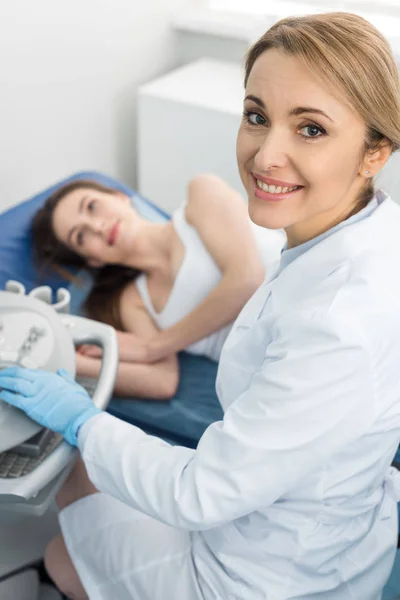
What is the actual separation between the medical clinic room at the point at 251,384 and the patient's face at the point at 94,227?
14 centimetres

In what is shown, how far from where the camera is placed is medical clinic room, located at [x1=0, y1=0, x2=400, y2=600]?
0.90 m

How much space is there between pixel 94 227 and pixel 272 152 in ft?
3.49

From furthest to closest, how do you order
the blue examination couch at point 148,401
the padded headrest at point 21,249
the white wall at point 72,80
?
the white wall at point 72,80 → the padded headrest at point 21,249 → the blue examination couch at point 148,401

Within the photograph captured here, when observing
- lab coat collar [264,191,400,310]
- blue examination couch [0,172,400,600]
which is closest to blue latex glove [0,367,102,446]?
lab coat collar [264,191,400,310]

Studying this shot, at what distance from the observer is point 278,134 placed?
36.9 inches

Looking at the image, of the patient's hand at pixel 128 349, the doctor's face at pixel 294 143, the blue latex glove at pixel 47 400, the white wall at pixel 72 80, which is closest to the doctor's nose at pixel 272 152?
the doctor's face at pixel 294 143

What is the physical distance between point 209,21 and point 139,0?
30 centimetres

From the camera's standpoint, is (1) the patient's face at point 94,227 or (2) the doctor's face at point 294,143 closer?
(2) the doctor's face at point 294,143

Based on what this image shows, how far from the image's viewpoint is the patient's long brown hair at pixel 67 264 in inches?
75.5

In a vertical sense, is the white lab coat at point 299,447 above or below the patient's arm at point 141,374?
above

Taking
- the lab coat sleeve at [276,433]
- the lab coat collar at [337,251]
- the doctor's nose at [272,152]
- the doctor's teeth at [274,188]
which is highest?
the doctor's nose at [272,152]

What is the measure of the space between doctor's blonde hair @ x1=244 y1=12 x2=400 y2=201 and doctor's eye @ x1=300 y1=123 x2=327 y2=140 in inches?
2.0

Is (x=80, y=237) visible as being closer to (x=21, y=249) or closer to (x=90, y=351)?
(x=21, y=249)

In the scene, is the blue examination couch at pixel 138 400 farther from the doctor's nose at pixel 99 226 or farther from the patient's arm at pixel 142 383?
the doctor's nose at pixel 99 226
